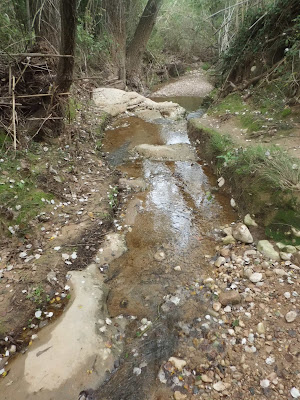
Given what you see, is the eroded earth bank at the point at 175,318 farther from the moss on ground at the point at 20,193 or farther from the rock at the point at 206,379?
the moss on ground at the point at 20,193

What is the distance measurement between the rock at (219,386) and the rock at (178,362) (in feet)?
1.09

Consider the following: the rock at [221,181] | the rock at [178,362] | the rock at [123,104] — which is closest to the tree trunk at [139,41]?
the rock at [123,104]

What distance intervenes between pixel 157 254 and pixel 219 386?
1898 mm

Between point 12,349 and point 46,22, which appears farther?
point 46,22

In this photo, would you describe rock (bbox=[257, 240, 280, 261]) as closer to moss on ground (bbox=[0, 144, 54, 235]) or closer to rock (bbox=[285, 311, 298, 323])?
rock (bbox=[285, 311, 298, 323])

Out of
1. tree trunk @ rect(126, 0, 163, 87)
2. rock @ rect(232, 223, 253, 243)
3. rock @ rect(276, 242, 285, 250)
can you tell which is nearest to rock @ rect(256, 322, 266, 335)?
rock @ rect(276, 242, 285, 250)

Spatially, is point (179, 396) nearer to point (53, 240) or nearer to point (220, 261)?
point (220, 261)

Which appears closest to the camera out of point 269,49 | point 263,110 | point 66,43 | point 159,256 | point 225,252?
point 225,252

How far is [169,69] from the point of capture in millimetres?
18094

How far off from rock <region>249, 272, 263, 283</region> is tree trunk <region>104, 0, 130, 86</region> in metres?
12.3

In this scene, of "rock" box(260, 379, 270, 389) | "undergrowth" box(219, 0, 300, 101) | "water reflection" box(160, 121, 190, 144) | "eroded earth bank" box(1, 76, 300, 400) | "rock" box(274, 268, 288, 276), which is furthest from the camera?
"water reflection" box(160, 121, 190, 144)

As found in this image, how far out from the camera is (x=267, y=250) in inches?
141

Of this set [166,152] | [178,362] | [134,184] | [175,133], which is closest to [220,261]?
[178,362]

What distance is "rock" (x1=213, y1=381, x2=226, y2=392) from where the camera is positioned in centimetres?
228
